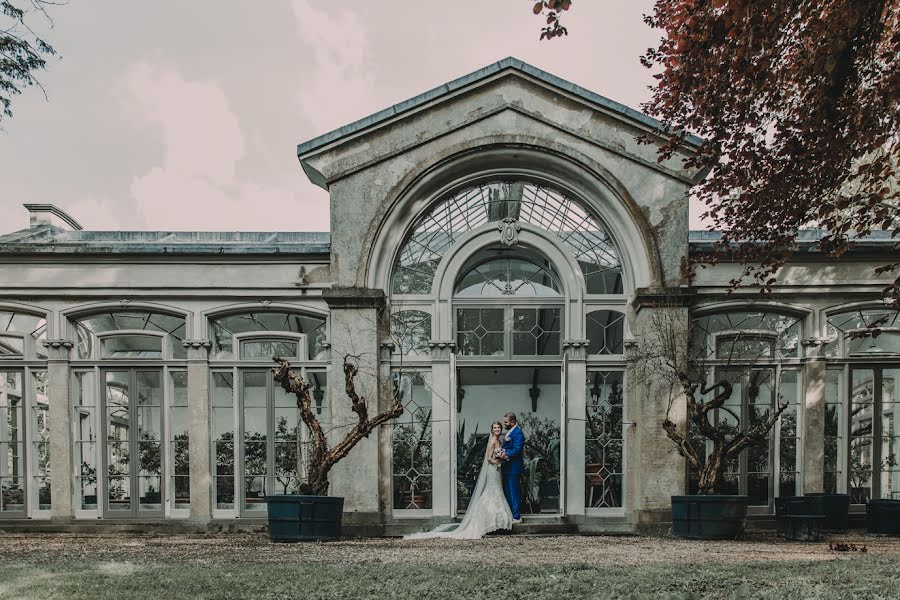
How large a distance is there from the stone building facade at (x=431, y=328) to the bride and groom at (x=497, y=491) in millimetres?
695

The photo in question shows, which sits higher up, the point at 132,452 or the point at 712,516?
the point at 132,452

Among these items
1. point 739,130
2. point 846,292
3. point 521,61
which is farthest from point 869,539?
point 521,61

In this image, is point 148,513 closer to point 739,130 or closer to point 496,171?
point 496,171

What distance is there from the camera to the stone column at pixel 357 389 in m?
12.8

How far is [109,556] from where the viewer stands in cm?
950

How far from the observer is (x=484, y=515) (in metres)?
12.2

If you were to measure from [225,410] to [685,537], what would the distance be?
7.25m

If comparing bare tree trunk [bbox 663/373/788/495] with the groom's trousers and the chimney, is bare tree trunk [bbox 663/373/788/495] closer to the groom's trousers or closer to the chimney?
the groom's trousers


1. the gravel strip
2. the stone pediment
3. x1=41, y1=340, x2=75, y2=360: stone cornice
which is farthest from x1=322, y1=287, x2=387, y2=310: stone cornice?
x1=41, y1=340, x2=75, y2=360: stone cornice

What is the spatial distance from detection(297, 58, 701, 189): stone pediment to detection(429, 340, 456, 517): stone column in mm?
3213

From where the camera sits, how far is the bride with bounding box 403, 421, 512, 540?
39.4 ft

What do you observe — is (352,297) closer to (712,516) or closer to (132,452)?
(132,452)

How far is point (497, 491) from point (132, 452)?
19.0ft

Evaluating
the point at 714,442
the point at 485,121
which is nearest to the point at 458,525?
the point at 714,442
